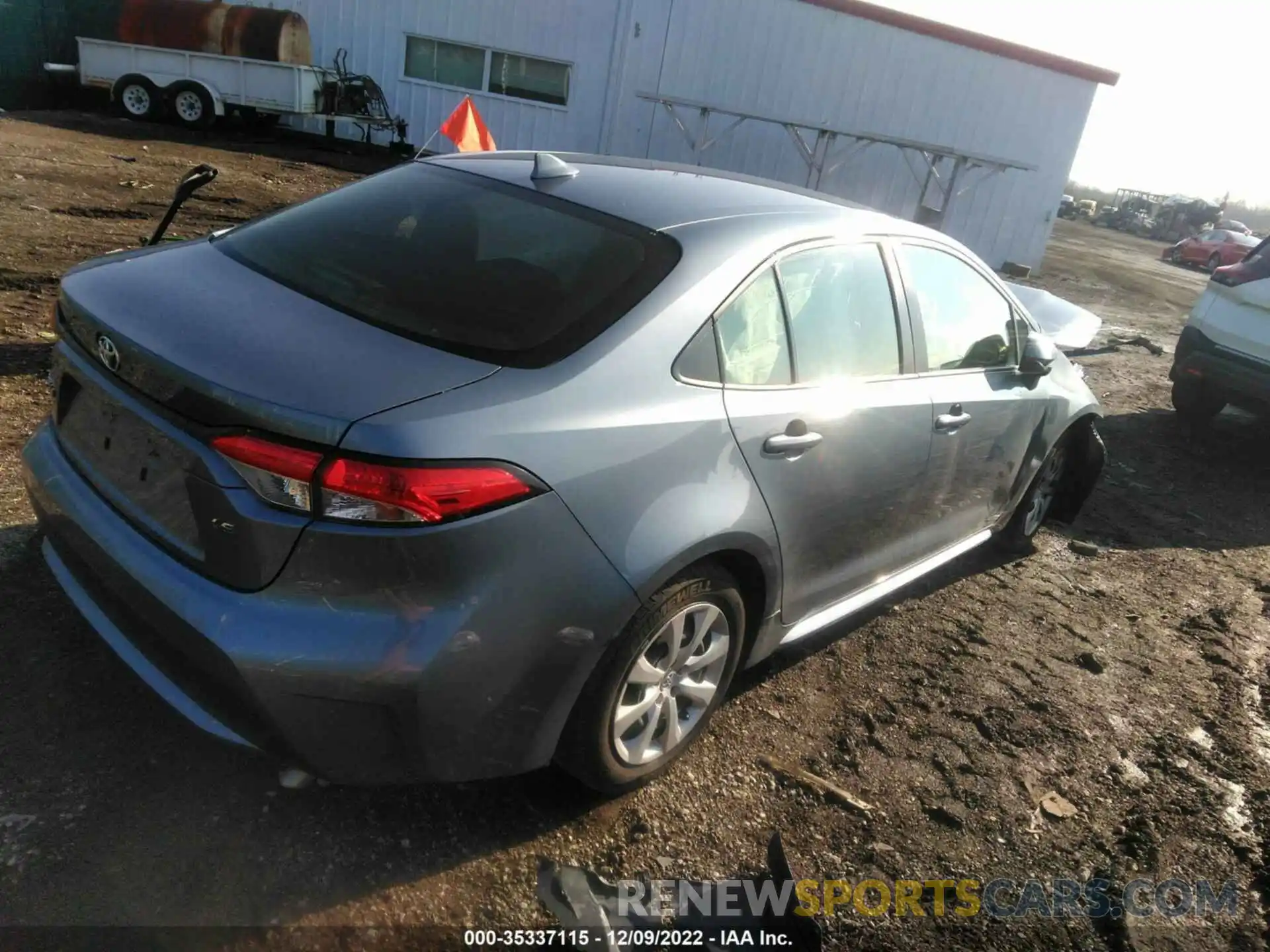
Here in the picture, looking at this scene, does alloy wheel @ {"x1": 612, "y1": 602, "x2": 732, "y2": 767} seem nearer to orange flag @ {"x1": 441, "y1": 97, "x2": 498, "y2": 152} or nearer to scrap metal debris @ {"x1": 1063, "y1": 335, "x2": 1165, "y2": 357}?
orange flag @ {"x1": 441, "y1": 97, "x2": 498, "y2": 152}

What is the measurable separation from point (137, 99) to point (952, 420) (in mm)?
18195

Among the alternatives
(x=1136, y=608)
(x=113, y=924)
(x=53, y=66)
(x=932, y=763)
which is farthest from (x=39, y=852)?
(x=53, y=66)

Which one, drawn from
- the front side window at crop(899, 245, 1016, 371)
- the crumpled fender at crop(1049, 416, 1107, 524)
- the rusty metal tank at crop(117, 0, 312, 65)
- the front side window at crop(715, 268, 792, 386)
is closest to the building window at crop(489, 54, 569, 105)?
the rusty metal tank at crop(117, 0, 312, 65)

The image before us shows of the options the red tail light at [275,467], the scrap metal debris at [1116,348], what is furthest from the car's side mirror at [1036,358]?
the scrap metal debris at [1116,348]

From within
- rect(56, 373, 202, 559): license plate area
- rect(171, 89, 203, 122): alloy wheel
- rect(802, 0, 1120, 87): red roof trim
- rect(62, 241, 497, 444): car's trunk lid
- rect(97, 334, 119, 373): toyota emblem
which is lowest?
rect(171, 89, 203, 122): alloy wheel

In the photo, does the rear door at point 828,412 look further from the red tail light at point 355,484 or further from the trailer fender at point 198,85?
the trailer fender at point 198,85

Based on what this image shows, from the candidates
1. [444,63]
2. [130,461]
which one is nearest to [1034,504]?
[130,461]

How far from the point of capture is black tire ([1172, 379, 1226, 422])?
299 inches

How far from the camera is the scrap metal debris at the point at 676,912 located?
7.18 feet

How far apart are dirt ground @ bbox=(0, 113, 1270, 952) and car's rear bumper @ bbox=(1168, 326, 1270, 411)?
A: 2540mm

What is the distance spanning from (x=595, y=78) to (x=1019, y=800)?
16.7 metres

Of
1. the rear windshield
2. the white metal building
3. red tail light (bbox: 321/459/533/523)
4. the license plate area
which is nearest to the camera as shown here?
red tail light (bbox: 321/459/533/523)

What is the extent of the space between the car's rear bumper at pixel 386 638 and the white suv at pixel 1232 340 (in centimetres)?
669

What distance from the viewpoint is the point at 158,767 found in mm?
2400
